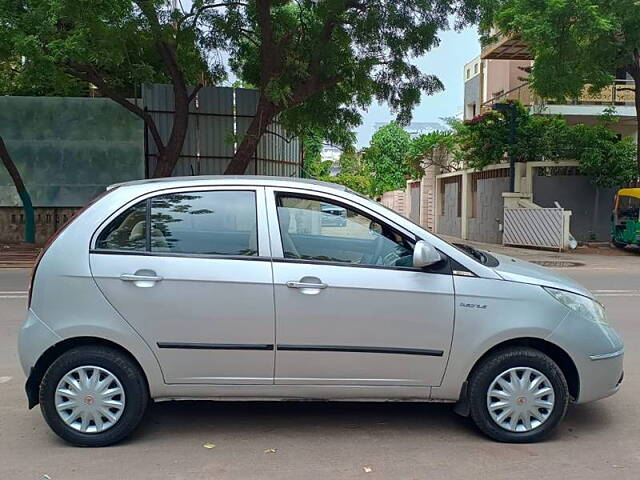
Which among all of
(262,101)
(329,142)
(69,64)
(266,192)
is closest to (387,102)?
(329,142)

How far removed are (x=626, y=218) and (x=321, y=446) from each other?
17.2m

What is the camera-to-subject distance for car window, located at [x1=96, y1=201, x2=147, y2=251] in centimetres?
405

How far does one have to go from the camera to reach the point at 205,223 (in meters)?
4.16

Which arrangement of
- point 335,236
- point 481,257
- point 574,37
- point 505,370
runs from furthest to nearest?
point 574,37 → point 481,257 → point 335,236 → point 505,370

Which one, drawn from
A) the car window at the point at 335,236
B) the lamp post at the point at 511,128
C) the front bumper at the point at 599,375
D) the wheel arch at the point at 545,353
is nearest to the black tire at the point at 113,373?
the car window at the point at 335,236

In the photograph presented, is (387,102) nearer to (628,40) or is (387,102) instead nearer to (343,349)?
(628,40)

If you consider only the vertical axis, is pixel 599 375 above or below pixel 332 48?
below

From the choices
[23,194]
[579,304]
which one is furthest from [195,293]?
[23,194]

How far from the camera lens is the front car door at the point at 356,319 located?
3.96m

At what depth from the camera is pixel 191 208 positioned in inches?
165

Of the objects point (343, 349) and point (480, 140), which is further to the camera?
point (480, 140)

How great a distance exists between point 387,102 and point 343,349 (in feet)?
45.9

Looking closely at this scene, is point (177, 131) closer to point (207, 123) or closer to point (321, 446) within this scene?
point (207, 123)

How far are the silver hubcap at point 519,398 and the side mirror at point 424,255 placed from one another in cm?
88
